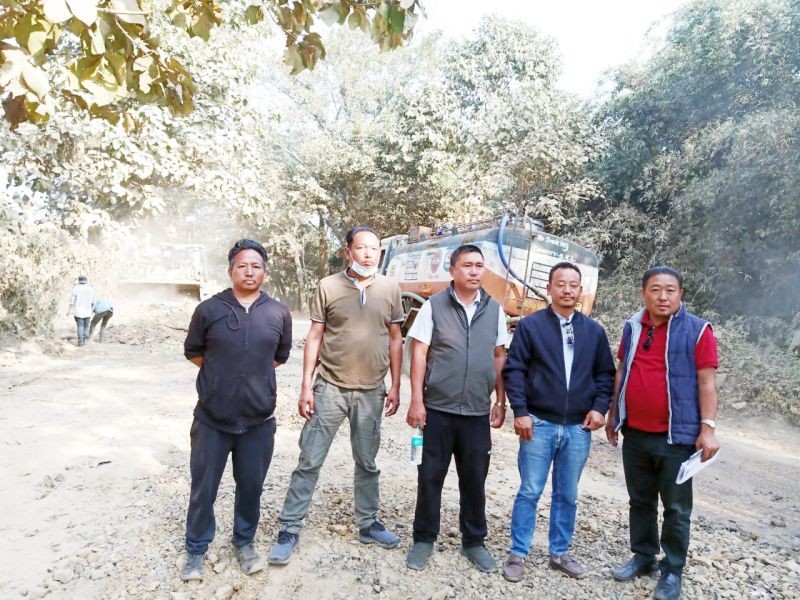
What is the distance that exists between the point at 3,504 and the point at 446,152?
14277 mm

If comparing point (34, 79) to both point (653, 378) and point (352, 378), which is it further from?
point (653, 378)

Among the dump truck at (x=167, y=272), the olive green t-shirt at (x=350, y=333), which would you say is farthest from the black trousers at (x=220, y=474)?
the dump truck at (x=167, y=272)

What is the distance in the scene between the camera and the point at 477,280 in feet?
10.2

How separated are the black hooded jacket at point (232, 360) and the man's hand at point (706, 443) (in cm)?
218

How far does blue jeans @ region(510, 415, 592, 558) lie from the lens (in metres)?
3.00

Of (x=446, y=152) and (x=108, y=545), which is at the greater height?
(x=446, y=152)

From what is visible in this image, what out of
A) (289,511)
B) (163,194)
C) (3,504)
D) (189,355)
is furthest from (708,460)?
(163,194)

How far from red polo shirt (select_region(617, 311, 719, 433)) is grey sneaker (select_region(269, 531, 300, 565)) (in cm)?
196

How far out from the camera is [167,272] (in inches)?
700

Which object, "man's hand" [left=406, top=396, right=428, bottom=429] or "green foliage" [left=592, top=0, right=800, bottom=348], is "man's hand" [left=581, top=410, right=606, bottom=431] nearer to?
"man's hand" [left=406, top=396, right=428, bottom=429]

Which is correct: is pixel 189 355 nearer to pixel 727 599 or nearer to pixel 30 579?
pixel 30 579

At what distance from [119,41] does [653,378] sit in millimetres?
2896

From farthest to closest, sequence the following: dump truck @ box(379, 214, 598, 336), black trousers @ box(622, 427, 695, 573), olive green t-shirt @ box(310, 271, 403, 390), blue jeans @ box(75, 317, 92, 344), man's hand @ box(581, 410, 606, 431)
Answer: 1. blue jeans @ box(75, 317, 92, 344)
2. dump truck @ box(379, 214, 598, 336)
3. olive green t-shirt @ box(310, 271, 403, 390)
4. man's hand @ box(581, 410, 606, 431)
5. black trousers @ box(622, 427, 695, 573)

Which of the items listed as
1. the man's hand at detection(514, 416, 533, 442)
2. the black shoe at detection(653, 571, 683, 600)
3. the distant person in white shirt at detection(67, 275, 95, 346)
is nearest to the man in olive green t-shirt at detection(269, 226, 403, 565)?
the man's hand at detection(514, 416, 533, 442)
